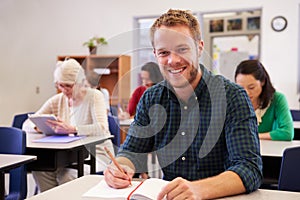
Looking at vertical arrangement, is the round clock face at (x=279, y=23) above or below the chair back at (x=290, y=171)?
above

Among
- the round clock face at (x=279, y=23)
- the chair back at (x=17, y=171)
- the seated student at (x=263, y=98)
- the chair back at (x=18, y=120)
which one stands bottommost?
the chair back at (x=17, y=171)

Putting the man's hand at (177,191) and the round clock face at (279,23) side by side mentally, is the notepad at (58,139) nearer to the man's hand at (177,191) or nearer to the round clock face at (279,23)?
the man's hand at (177,191)

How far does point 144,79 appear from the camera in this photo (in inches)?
48.5

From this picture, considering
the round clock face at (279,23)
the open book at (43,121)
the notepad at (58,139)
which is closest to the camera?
the notepad at (58,139)

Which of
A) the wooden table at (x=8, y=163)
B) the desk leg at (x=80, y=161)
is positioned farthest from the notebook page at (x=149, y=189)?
the desk leg at (x=80, y=161)

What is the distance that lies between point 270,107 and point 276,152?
58cm

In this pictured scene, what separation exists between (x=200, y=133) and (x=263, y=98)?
1.34m

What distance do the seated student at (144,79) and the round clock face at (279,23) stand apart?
161 inches

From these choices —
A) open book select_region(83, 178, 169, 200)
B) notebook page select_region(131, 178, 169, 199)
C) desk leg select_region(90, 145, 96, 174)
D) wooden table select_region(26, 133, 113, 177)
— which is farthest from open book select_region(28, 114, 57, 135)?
notebook page select_region(131, 178, 169, 199)

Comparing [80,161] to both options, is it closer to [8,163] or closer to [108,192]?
[8,163]

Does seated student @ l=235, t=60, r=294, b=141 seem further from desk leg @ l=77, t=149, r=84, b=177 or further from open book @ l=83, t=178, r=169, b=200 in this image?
open book @ l=83, t=178, r=169, b=200

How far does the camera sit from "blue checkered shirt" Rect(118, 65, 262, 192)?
1191 mm

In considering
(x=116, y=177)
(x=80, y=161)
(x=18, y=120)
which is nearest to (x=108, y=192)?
(x=116, y=177)

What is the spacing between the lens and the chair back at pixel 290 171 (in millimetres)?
1428
